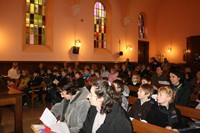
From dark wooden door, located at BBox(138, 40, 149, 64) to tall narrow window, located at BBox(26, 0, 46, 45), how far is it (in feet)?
26.4

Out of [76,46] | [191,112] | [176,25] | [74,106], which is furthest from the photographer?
[176,25]

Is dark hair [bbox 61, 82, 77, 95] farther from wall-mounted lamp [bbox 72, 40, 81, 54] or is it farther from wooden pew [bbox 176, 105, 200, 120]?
wall-mounted lamp [bbox 72, 40, 81, 54]

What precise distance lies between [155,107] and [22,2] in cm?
959

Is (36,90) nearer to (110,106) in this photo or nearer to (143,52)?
(110,106)

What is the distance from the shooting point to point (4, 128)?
17.1ft

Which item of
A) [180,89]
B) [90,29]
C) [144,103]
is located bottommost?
[144,103]

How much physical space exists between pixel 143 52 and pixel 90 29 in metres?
5.76

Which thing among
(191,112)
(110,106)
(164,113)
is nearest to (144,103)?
(164,113)

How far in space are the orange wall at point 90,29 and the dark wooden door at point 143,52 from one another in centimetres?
44

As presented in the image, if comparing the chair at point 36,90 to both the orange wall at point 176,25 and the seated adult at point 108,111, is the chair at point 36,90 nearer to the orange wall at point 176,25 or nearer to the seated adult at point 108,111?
the seated adult at point 108,111

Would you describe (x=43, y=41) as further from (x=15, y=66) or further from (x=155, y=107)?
(x=155, y=107)

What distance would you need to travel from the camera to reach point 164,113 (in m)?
3.23

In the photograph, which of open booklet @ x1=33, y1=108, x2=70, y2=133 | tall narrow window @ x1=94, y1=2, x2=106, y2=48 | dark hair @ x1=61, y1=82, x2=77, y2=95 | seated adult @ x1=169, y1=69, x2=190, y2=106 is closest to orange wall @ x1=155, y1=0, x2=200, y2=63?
tall narrow window @ x1=94, y1=2, x2=106, y2=48

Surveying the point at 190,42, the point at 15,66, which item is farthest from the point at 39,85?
the point at 190,42
